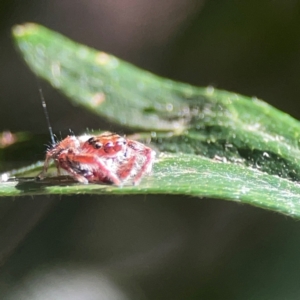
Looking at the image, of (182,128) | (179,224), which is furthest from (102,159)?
(179,224)

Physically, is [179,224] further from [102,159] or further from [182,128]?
[102,159]

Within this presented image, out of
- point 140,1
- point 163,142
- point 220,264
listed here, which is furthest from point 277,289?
point 140,1

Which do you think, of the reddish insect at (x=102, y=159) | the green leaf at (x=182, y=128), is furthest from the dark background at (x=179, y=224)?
the reddish insect at (x=102, y=159)

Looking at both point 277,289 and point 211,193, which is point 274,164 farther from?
point 277,289

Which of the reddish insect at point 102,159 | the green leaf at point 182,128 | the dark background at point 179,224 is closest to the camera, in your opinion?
the green leaf at point 182,128

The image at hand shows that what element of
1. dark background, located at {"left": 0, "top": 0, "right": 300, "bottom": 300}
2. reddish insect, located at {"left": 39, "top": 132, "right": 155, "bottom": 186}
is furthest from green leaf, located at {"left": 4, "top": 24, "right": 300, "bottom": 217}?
dark background, located at {"left": 0, "top": 0, "right": 300, "bottom": 300}

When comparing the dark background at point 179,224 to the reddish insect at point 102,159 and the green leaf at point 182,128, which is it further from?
the reddish insect at point 102,159
